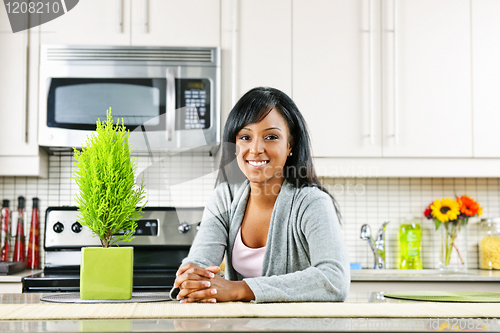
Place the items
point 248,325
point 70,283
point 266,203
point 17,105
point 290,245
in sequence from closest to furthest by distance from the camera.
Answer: point 248,325 < point 290,245 < point 266,203 < point 70,283 < point 17,105

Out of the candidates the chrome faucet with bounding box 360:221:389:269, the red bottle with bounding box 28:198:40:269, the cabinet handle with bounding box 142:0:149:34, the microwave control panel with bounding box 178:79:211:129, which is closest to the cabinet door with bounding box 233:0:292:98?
the microwave control panel with bounding box 178:79:211:129

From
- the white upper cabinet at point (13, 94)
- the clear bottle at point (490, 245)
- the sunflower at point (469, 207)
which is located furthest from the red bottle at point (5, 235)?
the clear bottle at point (490, 245)

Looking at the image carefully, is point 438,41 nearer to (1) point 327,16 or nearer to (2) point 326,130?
(1) point 327,16

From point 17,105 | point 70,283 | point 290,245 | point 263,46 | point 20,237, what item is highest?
point 263,46

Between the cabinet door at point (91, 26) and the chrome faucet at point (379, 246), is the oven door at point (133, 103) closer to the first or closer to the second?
the cabinet door at point (91, 26)

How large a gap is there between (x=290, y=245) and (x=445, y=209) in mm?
1479

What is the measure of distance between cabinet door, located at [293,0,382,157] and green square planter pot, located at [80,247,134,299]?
1.46 meters

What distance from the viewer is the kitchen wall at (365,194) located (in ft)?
8.41

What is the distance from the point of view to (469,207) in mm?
2443

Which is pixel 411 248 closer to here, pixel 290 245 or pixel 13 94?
pixel 290 245

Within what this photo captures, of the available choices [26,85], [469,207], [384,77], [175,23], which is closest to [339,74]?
[384,77]

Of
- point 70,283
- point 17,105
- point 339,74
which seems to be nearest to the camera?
point 70,283

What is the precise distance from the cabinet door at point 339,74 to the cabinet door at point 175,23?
414mm

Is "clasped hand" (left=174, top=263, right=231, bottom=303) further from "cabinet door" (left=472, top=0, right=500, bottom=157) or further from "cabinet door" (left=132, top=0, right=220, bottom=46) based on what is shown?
"cabinet door" (left=472, top=0, right=500, bottom=157)
